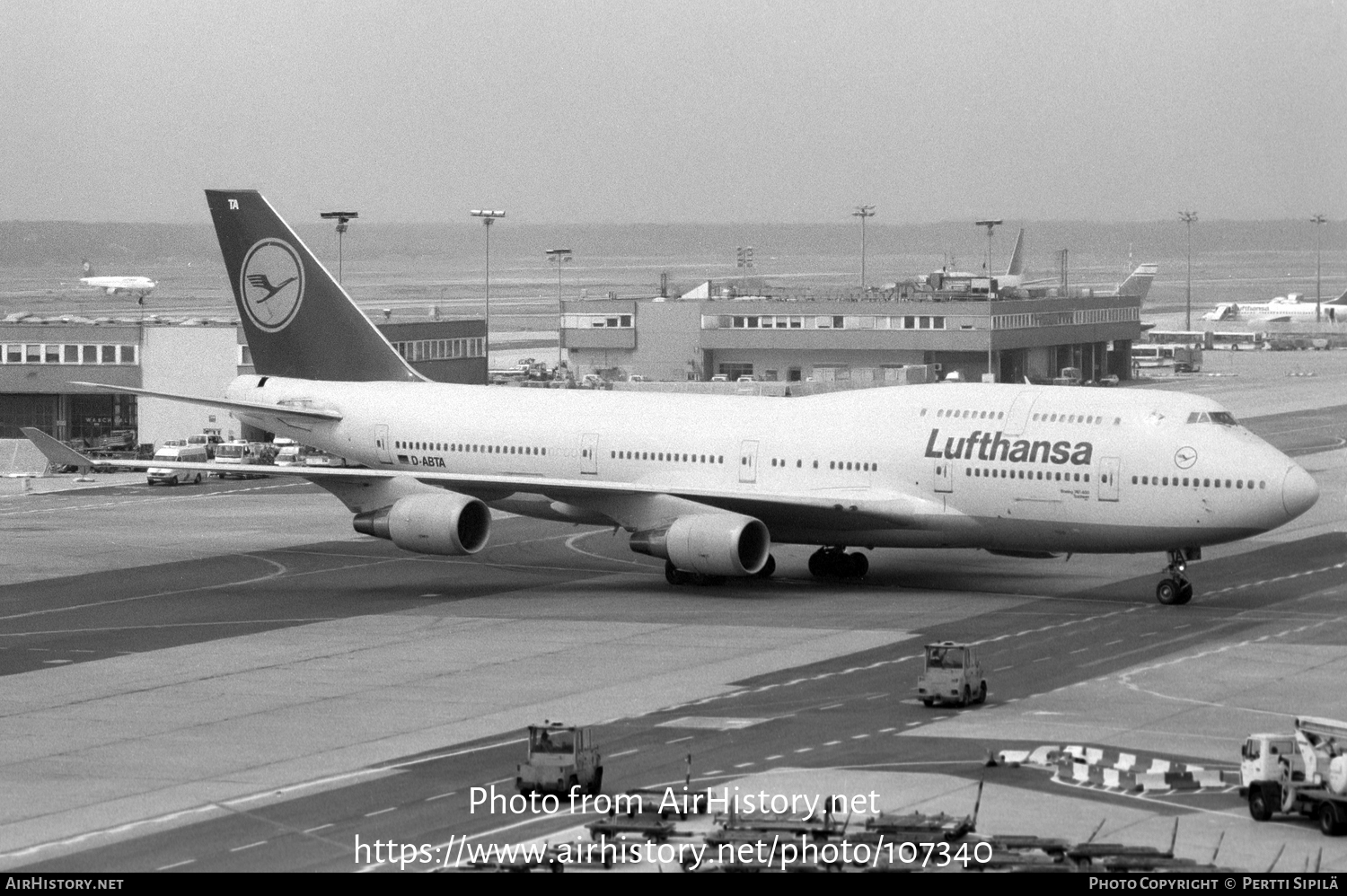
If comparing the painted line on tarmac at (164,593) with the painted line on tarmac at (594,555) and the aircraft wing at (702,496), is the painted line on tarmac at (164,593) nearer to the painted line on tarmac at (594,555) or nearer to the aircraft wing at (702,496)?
the aircraft wing at (702,496)

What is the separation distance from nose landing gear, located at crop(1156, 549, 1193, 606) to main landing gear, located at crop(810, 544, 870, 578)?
877cm

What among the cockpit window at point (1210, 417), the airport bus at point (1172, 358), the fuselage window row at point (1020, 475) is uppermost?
the airport bus at point (1172, 358)

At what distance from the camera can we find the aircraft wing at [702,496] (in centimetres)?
5259

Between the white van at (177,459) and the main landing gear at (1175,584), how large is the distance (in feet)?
150

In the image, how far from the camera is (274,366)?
211 feet

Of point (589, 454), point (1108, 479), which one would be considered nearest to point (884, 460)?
point (1108, 479)

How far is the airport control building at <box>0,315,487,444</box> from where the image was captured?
92.8 m

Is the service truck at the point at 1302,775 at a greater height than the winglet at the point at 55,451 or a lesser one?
lesser

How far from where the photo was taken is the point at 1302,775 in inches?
1142

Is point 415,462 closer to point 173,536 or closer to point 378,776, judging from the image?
point 173,536

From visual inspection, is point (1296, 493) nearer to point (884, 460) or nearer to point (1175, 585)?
point (1175, 585)

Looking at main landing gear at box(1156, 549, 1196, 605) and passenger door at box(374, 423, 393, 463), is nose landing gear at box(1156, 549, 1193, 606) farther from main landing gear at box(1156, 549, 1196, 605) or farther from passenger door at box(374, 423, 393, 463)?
passenger door at box(374, 423, 393, 463)

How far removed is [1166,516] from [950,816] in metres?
22.5

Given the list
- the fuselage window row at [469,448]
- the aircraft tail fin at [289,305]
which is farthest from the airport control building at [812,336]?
the fuselage window row at [469,448]
